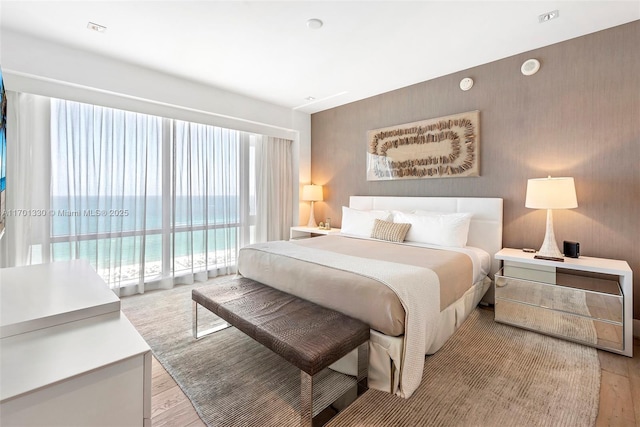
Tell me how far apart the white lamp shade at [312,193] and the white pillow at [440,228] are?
1846 mm

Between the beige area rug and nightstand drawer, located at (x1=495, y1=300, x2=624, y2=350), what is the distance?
0.26ft

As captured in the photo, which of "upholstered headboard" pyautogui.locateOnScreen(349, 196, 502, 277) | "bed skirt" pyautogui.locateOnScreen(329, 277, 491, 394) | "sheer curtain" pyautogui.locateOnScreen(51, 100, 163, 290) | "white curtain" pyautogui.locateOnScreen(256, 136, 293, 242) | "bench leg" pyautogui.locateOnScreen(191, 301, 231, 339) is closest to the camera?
"bed skirt" pyautogui.locateOnScreen(329, 277, 491, 394)

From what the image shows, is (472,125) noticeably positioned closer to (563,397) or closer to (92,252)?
(563,397)

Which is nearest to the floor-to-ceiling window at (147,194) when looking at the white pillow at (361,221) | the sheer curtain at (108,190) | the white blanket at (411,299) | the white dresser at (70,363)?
the sheer curtain at (108,190)

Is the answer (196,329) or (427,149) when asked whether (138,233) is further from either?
(427,149)

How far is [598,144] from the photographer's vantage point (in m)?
2.55

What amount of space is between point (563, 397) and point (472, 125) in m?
2.63

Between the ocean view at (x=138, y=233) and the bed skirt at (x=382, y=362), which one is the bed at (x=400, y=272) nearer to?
the bed skirt at (x=382, y=362)

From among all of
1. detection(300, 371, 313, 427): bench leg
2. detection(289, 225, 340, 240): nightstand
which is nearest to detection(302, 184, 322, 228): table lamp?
detection(289, 225, 340, 240): nightstand

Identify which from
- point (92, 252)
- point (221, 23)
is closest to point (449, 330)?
point (221, 23)

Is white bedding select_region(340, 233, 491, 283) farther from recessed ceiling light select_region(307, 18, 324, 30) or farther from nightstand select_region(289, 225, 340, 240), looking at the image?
recessed ceiling light select_region(307, 18, 324, 30)

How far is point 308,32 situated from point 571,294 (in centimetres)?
310

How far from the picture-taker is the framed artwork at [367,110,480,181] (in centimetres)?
326

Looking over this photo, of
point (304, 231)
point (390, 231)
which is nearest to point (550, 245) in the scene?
point (390, 231)
